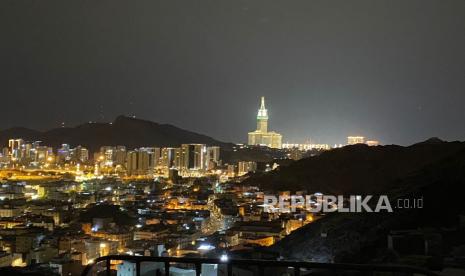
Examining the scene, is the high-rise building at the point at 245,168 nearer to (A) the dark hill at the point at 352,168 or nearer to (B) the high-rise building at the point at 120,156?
(A) the dark hill at the point at 352,168

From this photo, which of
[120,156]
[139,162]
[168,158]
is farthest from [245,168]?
[120,156]

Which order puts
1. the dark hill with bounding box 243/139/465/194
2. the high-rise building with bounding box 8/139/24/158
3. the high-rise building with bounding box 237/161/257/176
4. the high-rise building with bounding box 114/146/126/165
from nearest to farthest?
the dark hill with bounding box 243/139/465/194 < the high-rise building with bounding box 237/161/257/176 < the high-rise building with bounding box 114/146/126/165 < the high-rise building with bounding box 8/139/24/158

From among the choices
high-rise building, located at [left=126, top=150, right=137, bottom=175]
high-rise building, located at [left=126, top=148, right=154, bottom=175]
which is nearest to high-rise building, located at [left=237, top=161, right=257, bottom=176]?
high-rise building, located at [left=126, top=148, right=154, bottom=175]

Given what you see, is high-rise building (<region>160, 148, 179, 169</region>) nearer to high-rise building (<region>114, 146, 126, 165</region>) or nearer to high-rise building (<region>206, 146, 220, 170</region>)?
high-rise building (<region>206, 146, 220, 170</region>)

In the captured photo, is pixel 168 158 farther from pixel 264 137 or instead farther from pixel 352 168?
pixel 352 168

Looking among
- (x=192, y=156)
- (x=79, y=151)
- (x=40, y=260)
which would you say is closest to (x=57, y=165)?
(x=79, y=151)

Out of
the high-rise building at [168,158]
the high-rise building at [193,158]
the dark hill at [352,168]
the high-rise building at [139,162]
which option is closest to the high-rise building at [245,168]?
the high-rise building at [193,158]

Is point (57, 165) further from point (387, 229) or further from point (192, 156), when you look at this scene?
point (387, 229)
